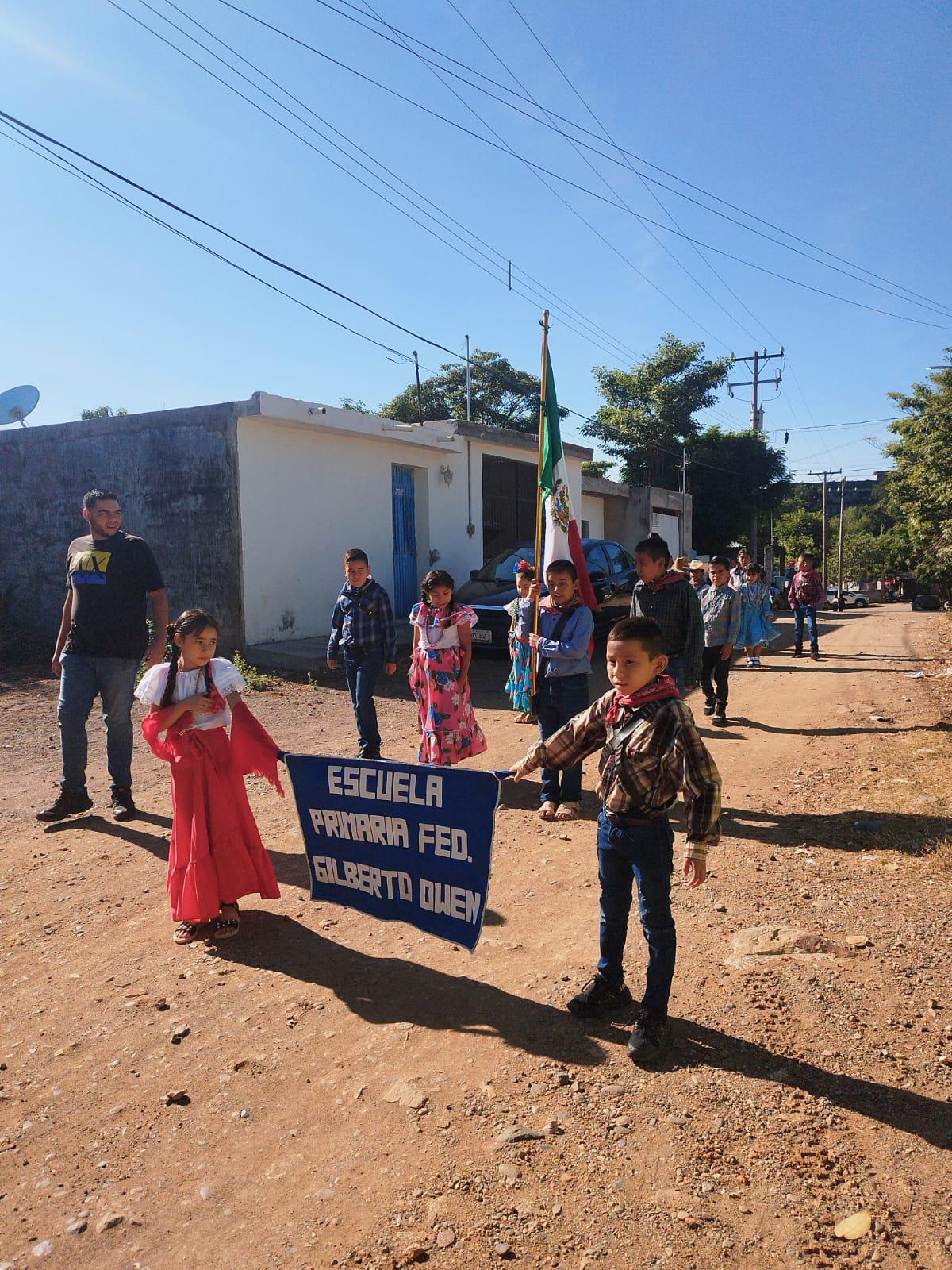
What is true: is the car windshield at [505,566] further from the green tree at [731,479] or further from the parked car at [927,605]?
the parked car at [927,605]

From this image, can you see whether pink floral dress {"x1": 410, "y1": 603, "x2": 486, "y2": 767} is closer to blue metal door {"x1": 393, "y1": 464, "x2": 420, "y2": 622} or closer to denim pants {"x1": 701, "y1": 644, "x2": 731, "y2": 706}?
denim pants {"x1": 701, "y1": 644, "x2": 731, "y2": 706}

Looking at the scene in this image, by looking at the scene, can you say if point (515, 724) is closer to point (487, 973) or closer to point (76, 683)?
point (76, 683)

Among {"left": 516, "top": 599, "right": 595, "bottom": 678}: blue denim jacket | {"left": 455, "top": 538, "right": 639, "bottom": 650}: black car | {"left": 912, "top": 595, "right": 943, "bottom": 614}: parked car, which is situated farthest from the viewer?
{"left": 912, "top": 595, "right": 943, "bottom": 614}: parked car

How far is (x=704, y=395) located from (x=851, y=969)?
35.2m

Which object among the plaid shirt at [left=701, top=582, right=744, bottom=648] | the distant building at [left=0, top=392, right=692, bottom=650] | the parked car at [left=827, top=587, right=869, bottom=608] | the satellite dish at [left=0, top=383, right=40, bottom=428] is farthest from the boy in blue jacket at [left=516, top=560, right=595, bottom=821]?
the parked car at [left=827, top=587, right=869, bottom=608]

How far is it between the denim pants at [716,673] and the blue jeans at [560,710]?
3338mm

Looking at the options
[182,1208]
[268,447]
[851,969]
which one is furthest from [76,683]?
[268,447]

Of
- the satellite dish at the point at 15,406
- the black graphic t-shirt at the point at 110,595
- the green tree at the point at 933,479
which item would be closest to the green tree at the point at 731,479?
the green tree at the point at 933,479

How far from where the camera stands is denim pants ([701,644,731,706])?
868 cm

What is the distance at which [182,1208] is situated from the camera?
232cm

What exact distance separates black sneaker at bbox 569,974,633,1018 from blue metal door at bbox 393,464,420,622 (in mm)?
12177

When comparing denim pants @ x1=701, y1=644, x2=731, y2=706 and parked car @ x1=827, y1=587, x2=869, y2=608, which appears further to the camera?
parked car @ x1=827, y1=587, x2=869, y2=608

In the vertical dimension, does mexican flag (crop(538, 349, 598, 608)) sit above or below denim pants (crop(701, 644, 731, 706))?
above

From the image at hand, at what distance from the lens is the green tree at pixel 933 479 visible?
55.2ft
